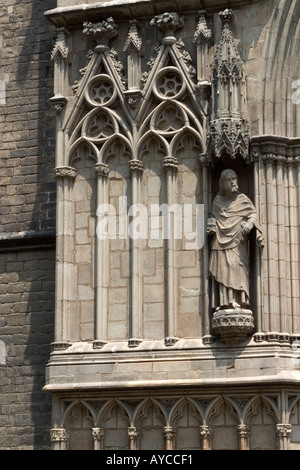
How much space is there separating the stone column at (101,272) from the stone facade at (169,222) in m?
0.02

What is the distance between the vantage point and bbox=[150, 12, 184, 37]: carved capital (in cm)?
1582

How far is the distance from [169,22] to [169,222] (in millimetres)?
2656

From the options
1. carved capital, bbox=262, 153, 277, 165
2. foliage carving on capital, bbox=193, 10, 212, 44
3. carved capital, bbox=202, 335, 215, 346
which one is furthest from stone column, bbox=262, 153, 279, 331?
foliage carving on capital, bbox=193, 10, 212, 44

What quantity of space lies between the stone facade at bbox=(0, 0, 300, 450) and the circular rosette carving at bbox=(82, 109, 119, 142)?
0.7 inches

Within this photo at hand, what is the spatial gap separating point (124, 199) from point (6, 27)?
157 inches

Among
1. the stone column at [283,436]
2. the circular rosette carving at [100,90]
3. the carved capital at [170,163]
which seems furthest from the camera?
the circular rosette carving at [100,90]

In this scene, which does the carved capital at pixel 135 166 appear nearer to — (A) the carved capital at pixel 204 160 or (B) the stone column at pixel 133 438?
→ (A) the carved capital at pixel 204 160

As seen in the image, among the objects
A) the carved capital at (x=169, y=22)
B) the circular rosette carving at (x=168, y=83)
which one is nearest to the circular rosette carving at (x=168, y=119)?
the circular rosette carving at (x=168, y=83)

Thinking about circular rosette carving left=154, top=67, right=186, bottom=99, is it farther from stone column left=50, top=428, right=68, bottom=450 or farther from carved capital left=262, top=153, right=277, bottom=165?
stone column left=50, top=428, right=68, bottom=450

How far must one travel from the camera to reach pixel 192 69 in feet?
51.5

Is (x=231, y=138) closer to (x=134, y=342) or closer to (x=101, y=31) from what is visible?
(x=101, y=31)

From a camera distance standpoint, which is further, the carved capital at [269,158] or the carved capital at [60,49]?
the carved capital at [60,49]

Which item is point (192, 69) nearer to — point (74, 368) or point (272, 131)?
point (272, 131)

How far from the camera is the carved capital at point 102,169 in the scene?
15812mm
